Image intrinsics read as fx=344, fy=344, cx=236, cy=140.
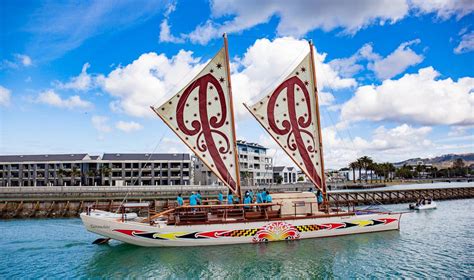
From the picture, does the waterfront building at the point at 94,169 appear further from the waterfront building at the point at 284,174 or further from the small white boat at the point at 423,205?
the small white boat at the point at 423,205

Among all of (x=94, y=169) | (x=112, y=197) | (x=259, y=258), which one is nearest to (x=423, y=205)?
(x=259, y=258)

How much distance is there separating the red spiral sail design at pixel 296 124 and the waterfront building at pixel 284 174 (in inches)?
3983

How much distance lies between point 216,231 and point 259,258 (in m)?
3.70

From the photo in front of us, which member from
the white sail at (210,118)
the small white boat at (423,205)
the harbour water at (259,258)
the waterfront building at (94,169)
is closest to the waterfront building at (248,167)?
the waterfront building at (94,169)

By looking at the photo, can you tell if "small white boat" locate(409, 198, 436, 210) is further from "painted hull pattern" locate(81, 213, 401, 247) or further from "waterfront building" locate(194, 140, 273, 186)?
"waterfront building" locate(194, 140, 273, 186)

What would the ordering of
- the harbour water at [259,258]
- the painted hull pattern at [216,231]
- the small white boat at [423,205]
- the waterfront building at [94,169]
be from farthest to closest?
the waterfront building at [94,169], the small white boat at [423,205], the painted hull pattern at [216,231], the harbour water at [259,258]

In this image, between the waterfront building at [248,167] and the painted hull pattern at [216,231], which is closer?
the painted hull pattern at [216,231]

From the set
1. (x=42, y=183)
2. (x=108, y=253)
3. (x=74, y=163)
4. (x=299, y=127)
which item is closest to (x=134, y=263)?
(x=108, y=253)

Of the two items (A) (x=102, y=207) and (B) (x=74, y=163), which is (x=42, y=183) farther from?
(A) (x=102, y=207)

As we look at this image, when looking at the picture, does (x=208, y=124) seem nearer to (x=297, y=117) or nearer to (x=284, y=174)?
(x=297, y=117)

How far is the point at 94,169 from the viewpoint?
100625mm

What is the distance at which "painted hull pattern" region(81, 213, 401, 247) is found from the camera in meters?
20.2

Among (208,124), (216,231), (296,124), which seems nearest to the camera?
(216,231)

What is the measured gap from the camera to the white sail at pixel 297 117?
25.1 m
